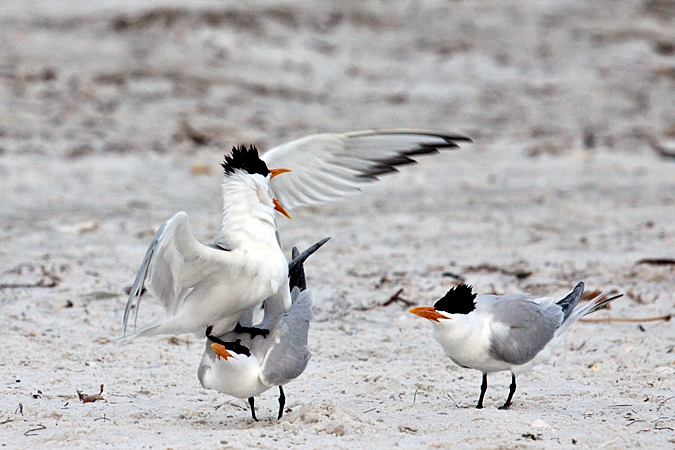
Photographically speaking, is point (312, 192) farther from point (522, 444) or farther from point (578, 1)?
point (578, 1)

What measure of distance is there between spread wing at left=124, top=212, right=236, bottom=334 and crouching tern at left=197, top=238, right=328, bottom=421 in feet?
0.76

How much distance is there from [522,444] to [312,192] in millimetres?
1707

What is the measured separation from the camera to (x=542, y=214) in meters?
7.63

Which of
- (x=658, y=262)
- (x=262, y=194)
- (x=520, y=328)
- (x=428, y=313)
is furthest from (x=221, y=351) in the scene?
(x=658, y=262)

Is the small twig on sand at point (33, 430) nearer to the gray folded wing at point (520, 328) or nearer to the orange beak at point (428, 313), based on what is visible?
the orange beak at point (428, 313)

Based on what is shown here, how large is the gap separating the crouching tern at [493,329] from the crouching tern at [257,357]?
1.57 ft

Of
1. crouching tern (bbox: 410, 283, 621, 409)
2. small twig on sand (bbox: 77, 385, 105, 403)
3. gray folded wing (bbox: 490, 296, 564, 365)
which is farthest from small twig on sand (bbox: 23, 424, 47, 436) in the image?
gray folded wing (bbox: 490, 296, 564, 365)

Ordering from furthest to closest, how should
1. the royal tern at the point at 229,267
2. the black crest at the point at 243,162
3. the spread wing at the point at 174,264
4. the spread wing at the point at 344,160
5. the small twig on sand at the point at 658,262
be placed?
the small twig on sand at the point at 658,262
the spread wing at the point at 344,160
the black crest at the point at 243,162
the royal tern at the point at 229,267
the spread wing at the point at 174,264

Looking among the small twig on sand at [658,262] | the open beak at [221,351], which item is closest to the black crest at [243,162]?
the open beak at [221,351]

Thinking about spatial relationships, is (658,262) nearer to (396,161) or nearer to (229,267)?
(396,161)

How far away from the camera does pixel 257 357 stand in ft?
11.1

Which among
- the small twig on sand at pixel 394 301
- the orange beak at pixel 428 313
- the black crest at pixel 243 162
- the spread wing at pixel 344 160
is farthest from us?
the small twig on sand at pixel 394 301

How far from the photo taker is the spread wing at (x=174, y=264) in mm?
3076

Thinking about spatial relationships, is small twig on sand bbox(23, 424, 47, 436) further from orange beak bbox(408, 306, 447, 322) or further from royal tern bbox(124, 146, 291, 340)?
orange beak bbox(408, 306, 447, 322)
